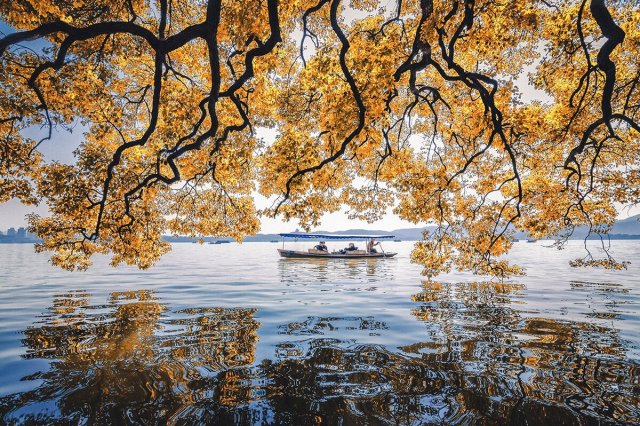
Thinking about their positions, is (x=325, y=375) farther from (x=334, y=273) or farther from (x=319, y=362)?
(x=334, y=273)

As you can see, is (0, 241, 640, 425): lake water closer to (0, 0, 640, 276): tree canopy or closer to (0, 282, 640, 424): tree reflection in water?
(0, 282, 640, 424): tree reflection in water

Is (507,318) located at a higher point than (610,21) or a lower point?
lower

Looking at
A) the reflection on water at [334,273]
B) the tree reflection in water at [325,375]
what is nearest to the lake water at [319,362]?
the tree reflection in water at [325,375]

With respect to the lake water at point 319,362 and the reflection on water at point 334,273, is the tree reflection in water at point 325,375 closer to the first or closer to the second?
the lake water at point 319,362

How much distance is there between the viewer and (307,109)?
432 inches

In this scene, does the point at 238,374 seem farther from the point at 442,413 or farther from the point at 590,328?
the point at 590,328

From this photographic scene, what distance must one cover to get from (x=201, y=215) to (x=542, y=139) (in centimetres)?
1582

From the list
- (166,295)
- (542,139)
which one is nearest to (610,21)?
(542,139)

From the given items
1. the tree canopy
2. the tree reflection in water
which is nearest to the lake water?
the tree reflection in water

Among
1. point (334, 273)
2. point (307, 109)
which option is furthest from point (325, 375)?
point (334, 273)

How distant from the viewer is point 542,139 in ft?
42.2

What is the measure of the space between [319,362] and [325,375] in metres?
0.76

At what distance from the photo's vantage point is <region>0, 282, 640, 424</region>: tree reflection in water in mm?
4992

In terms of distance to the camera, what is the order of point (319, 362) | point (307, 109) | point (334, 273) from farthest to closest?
point (334, 273) → point (307, 109) → point (319, 362)
